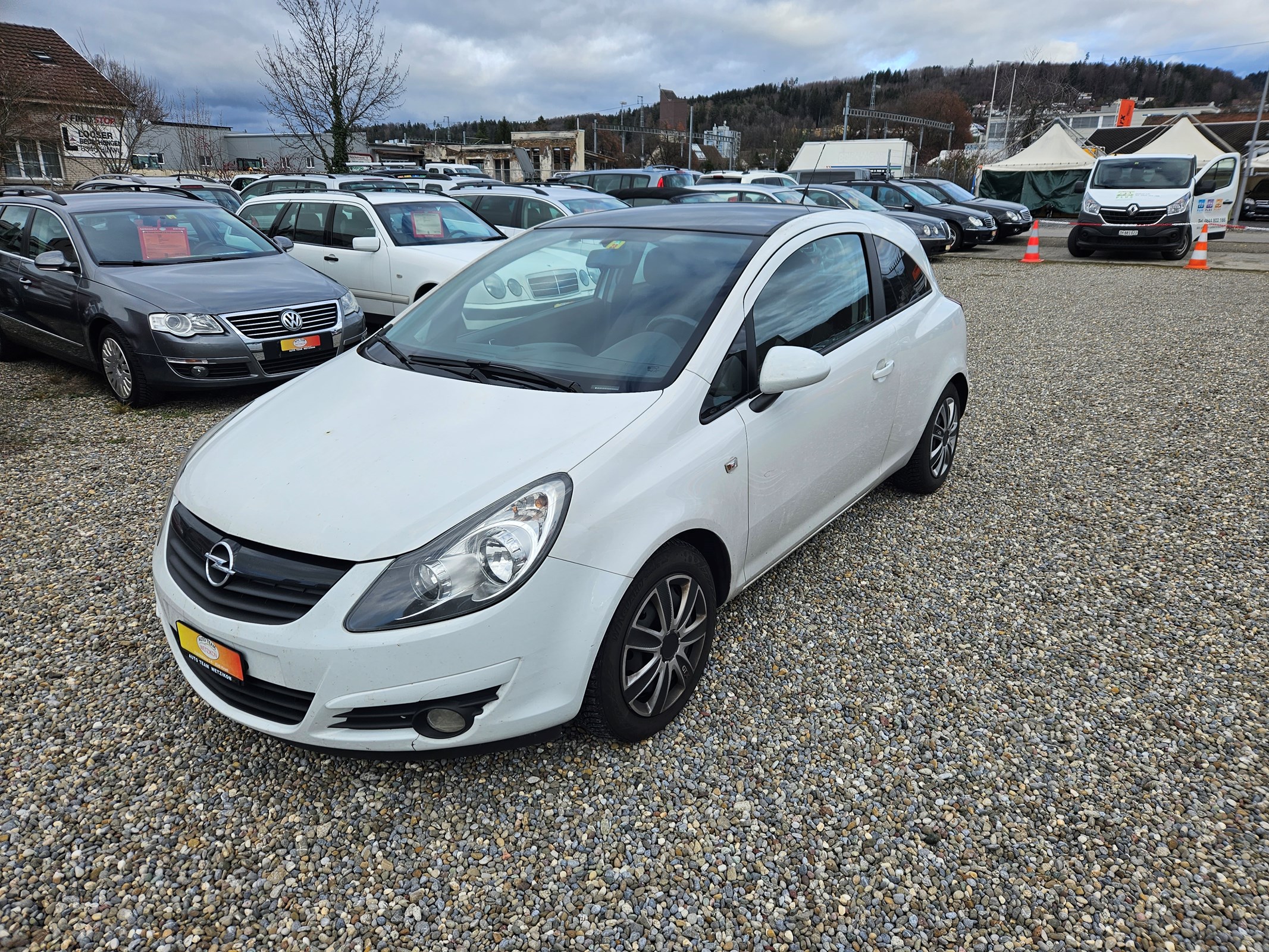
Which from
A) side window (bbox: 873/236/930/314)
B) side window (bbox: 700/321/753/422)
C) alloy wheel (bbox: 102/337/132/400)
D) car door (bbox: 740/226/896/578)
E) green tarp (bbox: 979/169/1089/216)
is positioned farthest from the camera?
green tarp (bbox: 979/169/1089/216)

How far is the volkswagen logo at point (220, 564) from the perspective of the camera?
2.45m

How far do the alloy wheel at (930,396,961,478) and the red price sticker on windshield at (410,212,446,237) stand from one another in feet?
21.4

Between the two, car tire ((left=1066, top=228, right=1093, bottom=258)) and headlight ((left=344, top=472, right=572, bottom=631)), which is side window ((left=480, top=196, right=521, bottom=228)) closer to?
headlight ((left=344, top=472, right=572, bottom=631))

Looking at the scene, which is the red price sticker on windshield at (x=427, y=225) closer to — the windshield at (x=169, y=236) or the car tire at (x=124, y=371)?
the windshield at (x=169, y=236)

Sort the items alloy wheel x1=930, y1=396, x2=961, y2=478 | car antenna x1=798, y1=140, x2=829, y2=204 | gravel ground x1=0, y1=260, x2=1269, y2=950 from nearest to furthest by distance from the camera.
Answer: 1. gravel ground x1=0, y1=260, x2=1269, y2=950
2. car antenna x1=798, y1=140, x2=829, y2=204
3. alloy wheel x1=930, y1=396, x2=961, y2=478

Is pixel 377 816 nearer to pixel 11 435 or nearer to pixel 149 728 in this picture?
pixel 149 728

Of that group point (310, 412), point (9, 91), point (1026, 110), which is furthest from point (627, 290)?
point (1026, 110)

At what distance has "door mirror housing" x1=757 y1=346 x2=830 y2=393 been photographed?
2939 millimetres

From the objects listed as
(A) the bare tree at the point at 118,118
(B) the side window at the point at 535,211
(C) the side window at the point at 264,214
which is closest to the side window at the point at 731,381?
(C) the side window at the point at 264,214

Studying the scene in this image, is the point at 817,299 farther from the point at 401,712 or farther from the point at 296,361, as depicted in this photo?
the point at 296,361

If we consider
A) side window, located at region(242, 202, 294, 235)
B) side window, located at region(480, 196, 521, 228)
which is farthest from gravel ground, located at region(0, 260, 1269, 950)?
side window, located at region(480, 196, 521, 228)

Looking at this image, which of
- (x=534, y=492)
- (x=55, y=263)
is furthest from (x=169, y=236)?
(x=534, y=492)

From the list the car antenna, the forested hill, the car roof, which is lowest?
the car roof

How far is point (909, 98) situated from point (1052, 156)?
75.7 metres
